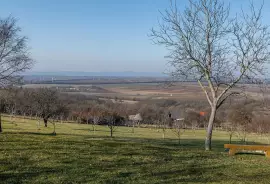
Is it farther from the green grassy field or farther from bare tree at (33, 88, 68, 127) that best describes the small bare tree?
the green grassy field

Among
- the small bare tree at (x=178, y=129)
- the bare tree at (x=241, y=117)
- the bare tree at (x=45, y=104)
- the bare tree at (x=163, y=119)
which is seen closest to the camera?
the small bare tree at (x=178, y=129)

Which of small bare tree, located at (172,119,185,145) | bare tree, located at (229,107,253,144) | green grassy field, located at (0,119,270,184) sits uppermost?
bare tree, located at (229,107,253,144)

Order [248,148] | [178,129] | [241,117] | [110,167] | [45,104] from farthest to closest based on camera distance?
1. [241,117]
2. [45,104]
3. [178,129]
4. [248,148]
5. [110,167]

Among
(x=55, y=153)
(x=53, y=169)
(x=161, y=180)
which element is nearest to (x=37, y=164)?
(x=53, y=169)

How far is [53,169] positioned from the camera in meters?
8.87

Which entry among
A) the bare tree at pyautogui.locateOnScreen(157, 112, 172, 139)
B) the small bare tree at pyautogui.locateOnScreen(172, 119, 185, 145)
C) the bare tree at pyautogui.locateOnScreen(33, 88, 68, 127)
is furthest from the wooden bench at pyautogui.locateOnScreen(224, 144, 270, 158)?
the bare tree at pyautogui.locateOnScreen(157, 112, 172, 139)

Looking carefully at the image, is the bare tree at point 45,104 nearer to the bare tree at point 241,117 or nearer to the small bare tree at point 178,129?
the small bare tree at point 178,129

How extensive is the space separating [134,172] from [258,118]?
54247 mm

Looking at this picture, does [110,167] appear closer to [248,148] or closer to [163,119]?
[248,148]

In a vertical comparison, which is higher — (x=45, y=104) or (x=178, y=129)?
(x=45, y=104)

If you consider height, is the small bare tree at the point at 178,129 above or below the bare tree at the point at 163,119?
below

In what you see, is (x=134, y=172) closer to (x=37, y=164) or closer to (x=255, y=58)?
(x=37, y=164)

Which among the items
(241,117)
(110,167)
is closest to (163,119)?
(241,117)

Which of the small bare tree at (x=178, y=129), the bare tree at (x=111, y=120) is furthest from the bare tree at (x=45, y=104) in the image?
the small bare tree at (x=178, y=129)
